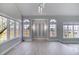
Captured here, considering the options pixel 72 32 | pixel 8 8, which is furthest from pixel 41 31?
pixel 8 8

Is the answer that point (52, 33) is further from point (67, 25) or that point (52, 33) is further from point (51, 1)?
point (51, 1)

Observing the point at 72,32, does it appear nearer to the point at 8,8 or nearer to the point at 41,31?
the point at 41,31

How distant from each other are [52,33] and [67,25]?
1.83m

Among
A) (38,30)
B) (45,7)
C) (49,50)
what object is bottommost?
(49,50)

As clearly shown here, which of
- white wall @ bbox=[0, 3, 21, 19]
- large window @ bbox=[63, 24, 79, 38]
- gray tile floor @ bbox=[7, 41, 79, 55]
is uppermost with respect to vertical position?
white wall @ bbox=[0, 3, 21, 19]

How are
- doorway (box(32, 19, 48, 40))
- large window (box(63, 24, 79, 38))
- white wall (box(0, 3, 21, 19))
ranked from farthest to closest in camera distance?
1. doorway (box(32, 19, 48, 40))
2. large window (box(63, 24, 79, 38))
3. white wall (box(0, 3, 21, 19))

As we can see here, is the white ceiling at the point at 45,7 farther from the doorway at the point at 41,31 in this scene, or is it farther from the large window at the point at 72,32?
the doorway at the point at 41,31

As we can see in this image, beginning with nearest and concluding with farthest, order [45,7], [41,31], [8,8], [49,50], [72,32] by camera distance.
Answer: [45,7] < [8,8] < [49,50] < [72,32] < [41,31]

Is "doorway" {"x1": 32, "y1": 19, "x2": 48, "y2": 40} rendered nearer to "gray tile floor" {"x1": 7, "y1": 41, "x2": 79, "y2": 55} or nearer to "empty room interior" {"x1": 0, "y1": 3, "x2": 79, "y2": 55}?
"empty room interior" {"x1": 0, "y1": 3, "x2": 79, "y2": 55}

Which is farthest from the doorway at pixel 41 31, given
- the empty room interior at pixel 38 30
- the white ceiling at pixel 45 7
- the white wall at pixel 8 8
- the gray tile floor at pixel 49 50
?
the white wall at pixel 8 8

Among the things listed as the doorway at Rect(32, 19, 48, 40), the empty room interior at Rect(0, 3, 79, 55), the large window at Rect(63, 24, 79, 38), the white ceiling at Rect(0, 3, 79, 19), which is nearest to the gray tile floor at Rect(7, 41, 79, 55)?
the empty room interior at Rect(0, 3, 79, 55)

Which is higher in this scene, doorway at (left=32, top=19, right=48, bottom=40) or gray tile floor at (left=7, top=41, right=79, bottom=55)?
doorway at (left=32, top=19, right=48, bottom=40)
